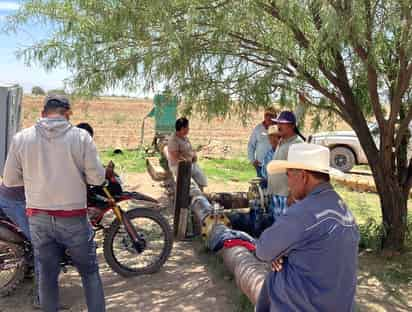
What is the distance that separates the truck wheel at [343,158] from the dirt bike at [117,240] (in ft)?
33.1

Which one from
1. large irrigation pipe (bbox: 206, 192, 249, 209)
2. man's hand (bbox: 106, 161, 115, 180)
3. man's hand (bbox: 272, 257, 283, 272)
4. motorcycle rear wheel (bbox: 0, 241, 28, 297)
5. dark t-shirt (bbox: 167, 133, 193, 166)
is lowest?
motorcycle rear wheel (bbox: 0, 241, 28, 297)

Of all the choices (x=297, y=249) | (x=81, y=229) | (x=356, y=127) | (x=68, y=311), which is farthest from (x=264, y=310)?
(x=356, y=127)

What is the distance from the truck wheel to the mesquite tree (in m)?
8.19

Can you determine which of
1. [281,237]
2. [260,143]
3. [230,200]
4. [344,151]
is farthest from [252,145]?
[344,151]

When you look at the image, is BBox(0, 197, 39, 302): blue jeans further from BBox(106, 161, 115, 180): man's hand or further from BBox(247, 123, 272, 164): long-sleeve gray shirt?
BBox(247, 123, 272, 164): long-sleeve gray shirt

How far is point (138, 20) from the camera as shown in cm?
490

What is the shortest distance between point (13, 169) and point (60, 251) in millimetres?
691

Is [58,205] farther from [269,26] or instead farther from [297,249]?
[269,26]

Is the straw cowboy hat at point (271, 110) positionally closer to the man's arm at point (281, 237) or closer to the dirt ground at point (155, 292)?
the dirt ground at point (155, 292)

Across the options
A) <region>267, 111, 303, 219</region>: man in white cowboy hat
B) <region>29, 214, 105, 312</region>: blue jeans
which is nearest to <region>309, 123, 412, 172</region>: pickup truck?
<region>267, 111, 303, 219</region>: man in white cowboy hat

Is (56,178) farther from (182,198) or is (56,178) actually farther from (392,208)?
(392,208)

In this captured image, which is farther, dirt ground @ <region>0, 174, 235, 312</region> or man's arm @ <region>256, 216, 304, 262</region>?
dirt ground @ <region>0, 174, 235, 312</region>

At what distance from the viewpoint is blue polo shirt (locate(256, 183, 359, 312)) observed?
2.32 metres

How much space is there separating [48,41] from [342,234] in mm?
4566
